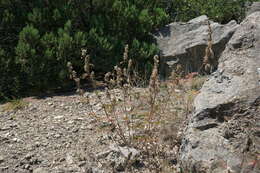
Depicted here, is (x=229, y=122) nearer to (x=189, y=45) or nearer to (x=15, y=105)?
(x=15, y=105)

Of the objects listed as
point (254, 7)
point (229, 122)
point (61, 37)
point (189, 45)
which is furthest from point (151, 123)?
point (254, 7)

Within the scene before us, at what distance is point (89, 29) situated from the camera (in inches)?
282

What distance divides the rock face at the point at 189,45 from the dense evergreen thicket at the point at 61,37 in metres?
0.29

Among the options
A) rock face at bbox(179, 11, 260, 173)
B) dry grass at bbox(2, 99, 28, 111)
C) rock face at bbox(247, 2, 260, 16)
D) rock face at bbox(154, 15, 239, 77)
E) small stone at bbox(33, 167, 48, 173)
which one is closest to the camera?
rock face at bbox(179, 11, 260, 173)

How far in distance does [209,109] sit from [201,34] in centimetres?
402

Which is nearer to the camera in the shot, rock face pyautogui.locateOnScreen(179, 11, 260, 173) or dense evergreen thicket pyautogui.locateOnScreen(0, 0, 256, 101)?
rock face pyautogui.locateOnScreen(179, 11, 260, 173)

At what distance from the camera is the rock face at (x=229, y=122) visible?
3.28 meters

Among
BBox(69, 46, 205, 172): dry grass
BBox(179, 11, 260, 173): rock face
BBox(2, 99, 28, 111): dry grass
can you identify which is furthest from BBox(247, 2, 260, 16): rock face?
BBox(2, 99, 28, 111): dry grass

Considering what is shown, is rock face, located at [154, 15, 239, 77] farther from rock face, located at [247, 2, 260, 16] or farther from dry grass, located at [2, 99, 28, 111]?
dry grass, located at [2, 99, 28, 111]

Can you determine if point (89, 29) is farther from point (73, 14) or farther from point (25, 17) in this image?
point (25, 17)

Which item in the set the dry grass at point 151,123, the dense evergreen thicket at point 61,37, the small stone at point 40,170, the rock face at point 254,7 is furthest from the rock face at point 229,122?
the rock face at point 254,7

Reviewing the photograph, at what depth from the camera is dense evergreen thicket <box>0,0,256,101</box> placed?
6.43 meters

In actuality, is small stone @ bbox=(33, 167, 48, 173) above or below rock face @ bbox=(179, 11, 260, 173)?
below

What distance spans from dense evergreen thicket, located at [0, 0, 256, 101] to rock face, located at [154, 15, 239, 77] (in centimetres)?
29
